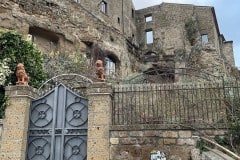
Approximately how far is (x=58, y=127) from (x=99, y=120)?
95cm

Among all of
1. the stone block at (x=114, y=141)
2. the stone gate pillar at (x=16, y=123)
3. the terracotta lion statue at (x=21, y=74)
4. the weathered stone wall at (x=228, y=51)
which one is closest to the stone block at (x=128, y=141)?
the stone block at (x=114, y=141)

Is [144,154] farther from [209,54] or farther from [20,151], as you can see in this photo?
[209,54]

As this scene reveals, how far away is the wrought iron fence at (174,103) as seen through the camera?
7.40 m

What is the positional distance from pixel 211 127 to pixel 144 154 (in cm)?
151

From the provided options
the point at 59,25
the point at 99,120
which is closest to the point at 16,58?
the point at 99,120

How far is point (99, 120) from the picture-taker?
652 cm

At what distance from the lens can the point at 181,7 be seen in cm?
3256

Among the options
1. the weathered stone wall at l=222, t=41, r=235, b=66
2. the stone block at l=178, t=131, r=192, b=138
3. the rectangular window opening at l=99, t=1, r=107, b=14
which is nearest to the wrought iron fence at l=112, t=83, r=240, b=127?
the stone block at l=178, t=131, r=192, b=138

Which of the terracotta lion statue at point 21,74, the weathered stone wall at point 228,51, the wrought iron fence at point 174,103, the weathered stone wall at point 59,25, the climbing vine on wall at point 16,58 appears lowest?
the wrought iron fence at point 174,103

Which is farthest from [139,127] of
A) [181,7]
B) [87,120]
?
[181,7]

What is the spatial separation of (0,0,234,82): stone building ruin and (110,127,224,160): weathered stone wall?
3.45 m

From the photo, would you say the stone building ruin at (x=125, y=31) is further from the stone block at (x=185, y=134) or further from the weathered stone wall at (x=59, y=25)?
the stone block at (x=185, y=134)

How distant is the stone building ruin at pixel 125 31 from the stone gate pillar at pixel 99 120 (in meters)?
3.65

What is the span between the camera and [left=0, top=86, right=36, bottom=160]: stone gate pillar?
255 inches
